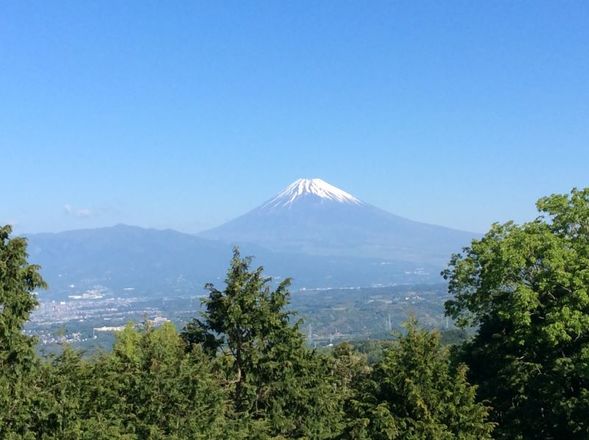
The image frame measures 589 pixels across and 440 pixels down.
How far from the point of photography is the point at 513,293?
2095cm

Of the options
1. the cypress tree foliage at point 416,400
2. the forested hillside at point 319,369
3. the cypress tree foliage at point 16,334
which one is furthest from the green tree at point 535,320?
the cypress tree foliage at point 16,334

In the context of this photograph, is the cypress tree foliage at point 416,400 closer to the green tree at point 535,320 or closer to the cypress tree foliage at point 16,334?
the green tree at point 535,320

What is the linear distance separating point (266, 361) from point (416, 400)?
14.7 feet

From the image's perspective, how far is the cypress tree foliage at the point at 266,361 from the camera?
17062 millimetres

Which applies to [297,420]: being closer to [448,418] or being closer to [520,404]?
[448,418]

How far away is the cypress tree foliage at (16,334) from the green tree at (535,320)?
43.2ft

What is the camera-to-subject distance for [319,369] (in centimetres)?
1834

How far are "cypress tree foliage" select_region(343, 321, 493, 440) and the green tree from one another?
17.9 ft

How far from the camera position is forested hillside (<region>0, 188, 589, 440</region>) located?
1422 cm

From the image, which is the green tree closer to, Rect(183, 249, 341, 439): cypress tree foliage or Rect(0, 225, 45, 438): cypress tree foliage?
Rect(183, 249, 341, 439): cypress tree foliage

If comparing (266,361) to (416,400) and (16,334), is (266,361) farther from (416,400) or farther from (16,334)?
(16,334)

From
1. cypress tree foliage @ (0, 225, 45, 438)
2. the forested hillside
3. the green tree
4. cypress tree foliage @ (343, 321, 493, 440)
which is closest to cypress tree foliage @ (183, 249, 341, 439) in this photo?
the forested hillside

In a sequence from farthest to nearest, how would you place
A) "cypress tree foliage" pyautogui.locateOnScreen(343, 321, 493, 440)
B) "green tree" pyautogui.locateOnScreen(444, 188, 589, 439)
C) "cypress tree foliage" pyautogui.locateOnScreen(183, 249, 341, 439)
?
"green tree" pyautogui.locateOnScreen(444, 188, 589, 439)
"cypress tree foliage" pyautogui.locateOnScreen(183, 249, 341, 439)
"cypress tree foliage" pyautogui.locateOnScreen(343, 321, 493, 440)

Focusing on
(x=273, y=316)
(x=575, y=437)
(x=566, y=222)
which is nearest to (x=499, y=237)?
(x=566, y=222)
